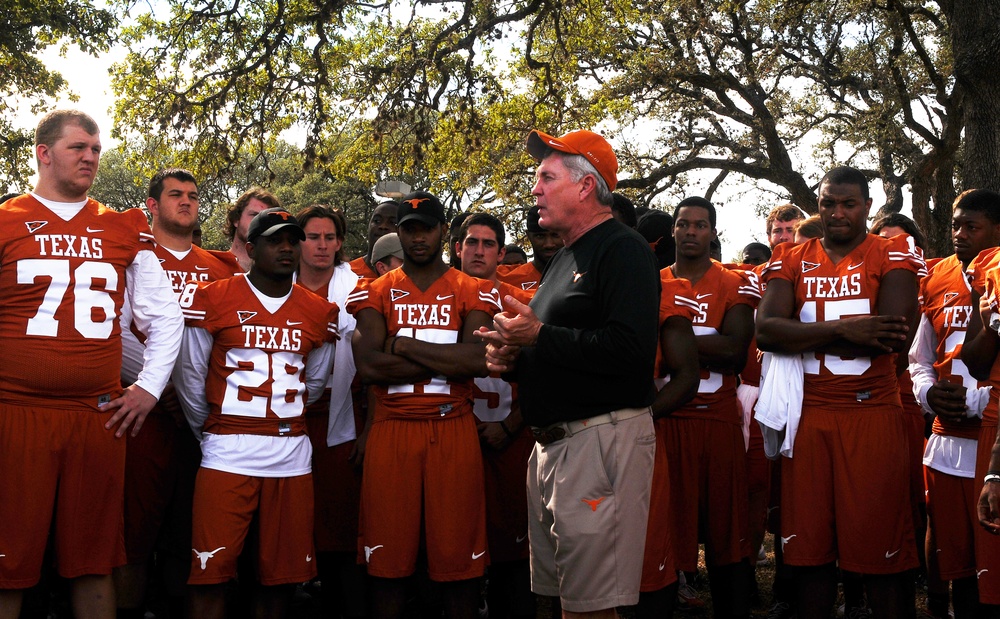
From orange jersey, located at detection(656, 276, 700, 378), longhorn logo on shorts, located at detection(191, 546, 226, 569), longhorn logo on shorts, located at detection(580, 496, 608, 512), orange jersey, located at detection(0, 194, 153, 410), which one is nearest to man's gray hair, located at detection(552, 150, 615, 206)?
longhorn logo on shorts, located at detection(580, 496, 608, 512)

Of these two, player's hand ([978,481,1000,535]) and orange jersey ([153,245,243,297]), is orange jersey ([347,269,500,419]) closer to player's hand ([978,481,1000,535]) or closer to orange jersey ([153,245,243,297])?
orange jersey ([153,245,243,297])

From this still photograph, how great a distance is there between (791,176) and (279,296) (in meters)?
19.5

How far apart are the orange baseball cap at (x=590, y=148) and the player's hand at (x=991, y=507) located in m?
2.03

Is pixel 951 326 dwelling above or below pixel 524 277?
below

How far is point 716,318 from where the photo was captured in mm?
5961

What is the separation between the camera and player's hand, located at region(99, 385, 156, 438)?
4.73 meters

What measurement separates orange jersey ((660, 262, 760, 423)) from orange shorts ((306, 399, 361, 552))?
7.03 ft

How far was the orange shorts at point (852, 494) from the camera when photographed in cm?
499

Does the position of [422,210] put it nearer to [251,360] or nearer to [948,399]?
[251,360]

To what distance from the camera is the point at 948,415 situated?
17.4 feet

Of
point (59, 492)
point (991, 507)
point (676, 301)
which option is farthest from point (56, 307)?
point (991, 507)

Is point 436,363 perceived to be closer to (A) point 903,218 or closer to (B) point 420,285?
(B) point 420,285

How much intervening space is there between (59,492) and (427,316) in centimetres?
212

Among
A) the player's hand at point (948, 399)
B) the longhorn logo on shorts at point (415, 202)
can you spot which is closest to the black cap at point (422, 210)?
the longhorn logo on shorts at point (415, 202)
